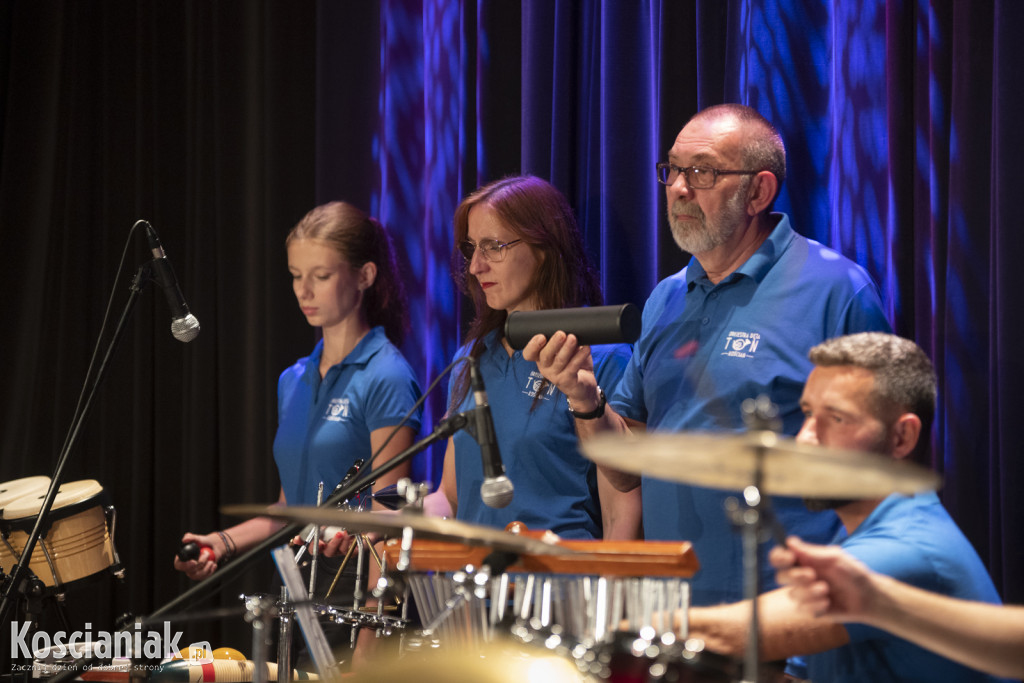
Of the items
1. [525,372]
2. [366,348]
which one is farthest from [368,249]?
[525,372]

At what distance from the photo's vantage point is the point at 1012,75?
7.74 ft

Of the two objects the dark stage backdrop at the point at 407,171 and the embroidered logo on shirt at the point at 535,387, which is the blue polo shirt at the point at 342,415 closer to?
the dark stage backdrop at the point at 407,171

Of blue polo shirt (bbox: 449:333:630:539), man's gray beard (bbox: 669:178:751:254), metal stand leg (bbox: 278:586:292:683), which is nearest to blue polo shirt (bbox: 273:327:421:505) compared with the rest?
blue polo shirt (bbox: 449:333:630:539)

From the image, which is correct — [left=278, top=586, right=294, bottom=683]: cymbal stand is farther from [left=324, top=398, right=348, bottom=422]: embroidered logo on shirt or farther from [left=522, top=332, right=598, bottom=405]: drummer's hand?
[left=324, top=398, right=348, bottom=422]: embroidered logo on shirt

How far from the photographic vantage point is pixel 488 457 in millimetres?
1985

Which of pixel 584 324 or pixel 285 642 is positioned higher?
pixel 584 324

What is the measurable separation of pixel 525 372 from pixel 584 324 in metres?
0.57

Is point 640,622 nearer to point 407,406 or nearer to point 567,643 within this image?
point 567,643

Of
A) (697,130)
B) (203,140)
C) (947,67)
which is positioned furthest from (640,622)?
(203,140)

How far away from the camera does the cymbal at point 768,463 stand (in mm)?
1312

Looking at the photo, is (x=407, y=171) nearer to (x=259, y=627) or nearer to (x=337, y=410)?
(x=337, y=410)

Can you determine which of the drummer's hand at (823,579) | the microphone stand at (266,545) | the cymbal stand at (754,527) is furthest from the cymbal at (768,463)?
the microphone stand at (266,545)

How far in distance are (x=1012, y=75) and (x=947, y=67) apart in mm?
217

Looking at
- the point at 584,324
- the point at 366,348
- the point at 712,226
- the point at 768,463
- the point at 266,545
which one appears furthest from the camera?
the point at 366,348
